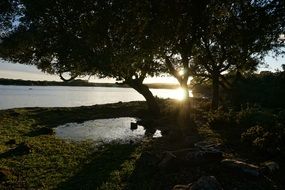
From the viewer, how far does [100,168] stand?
68.4 ft

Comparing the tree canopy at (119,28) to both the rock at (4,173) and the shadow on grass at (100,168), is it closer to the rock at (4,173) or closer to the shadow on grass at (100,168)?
the shadow on grass at (100,168)

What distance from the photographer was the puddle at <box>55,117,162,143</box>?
102ft

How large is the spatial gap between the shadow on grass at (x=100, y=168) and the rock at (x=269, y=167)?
7.67 m

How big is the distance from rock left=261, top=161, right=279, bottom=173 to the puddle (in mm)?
12930

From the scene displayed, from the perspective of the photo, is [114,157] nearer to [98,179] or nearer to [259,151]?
[98,179]

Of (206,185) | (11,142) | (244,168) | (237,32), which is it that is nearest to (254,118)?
(237,32)

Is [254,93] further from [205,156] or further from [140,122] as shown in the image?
[205,156]

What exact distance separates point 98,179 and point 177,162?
14.5 ft

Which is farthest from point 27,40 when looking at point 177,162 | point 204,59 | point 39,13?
point 204,59

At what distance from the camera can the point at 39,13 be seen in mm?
28547

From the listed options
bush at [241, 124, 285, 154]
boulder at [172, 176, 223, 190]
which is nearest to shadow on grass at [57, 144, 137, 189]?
boulder at [172, 176, 223, 190]

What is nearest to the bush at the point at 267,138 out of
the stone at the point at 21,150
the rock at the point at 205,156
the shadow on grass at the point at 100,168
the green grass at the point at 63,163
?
the rock at the point at 205,156

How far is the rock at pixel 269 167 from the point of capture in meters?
18.7

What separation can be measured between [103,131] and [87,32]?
10284 millimetres
